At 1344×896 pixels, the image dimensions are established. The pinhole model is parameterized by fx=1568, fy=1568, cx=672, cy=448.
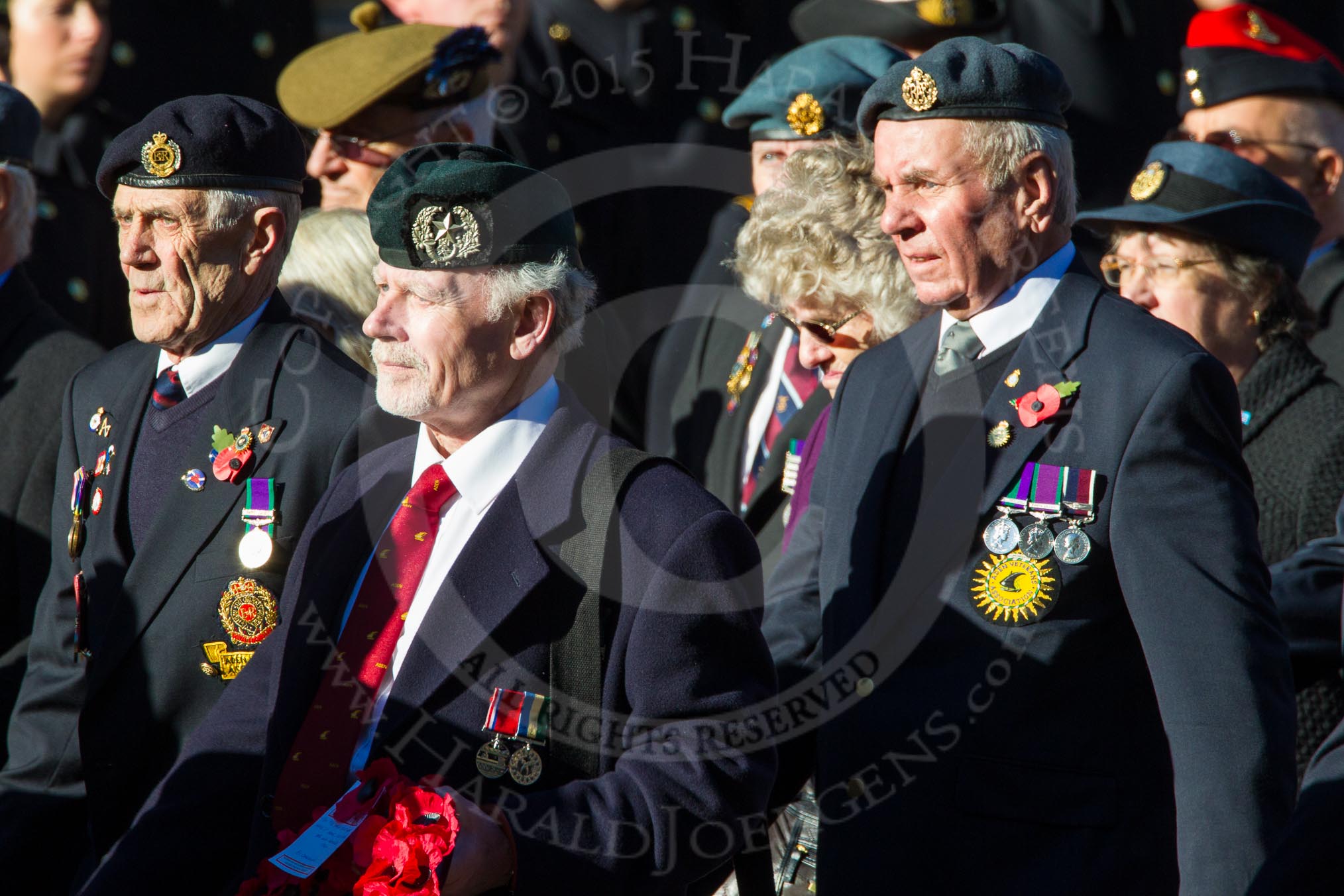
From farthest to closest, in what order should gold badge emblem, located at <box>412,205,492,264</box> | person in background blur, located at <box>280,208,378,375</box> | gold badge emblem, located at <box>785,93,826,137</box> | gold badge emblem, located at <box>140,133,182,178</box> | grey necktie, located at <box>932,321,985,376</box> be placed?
gold badge emblem, located at <box>785,93,826,137</box> < person in background blur, located at <box>280,208,378,375</box> < gold badge emblem, located at <box>140,133,182,178</box> < grey necktie, located at <box>932,321,985,376</box> < gold badge emblem, located at <box>412,205,492,264</box>

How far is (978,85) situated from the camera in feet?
10.1

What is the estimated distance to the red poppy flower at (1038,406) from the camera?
9.65 feet

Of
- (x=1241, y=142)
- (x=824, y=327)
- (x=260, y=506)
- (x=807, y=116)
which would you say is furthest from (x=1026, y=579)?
(x=1241, y=142)

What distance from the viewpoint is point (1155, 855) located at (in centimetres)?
286

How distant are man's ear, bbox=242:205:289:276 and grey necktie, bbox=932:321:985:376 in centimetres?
165

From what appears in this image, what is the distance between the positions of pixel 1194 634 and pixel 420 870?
4.44 ft

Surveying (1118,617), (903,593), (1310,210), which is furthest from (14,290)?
(1310,210)

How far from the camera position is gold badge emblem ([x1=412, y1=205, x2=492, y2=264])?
112 inches

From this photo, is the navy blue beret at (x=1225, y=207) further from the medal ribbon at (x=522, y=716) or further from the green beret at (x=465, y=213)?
the medal ribbon at (x=522, y=716)

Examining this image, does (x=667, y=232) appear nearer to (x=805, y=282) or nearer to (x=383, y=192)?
(x=805, y=282)

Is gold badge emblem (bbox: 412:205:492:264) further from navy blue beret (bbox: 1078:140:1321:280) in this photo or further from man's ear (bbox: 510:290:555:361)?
navy blue beret (bbox: 1078:140:1321:280)

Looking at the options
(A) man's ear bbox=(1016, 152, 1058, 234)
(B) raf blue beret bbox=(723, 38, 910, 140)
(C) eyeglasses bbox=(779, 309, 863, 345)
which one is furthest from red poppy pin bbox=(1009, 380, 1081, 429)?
(B) raf blue beret bbox=(723, 38, 910, 140)

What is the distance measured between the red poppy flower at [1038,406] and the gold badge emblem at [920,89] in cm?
61

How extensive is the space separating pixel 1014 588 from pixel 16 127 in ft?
11.3
